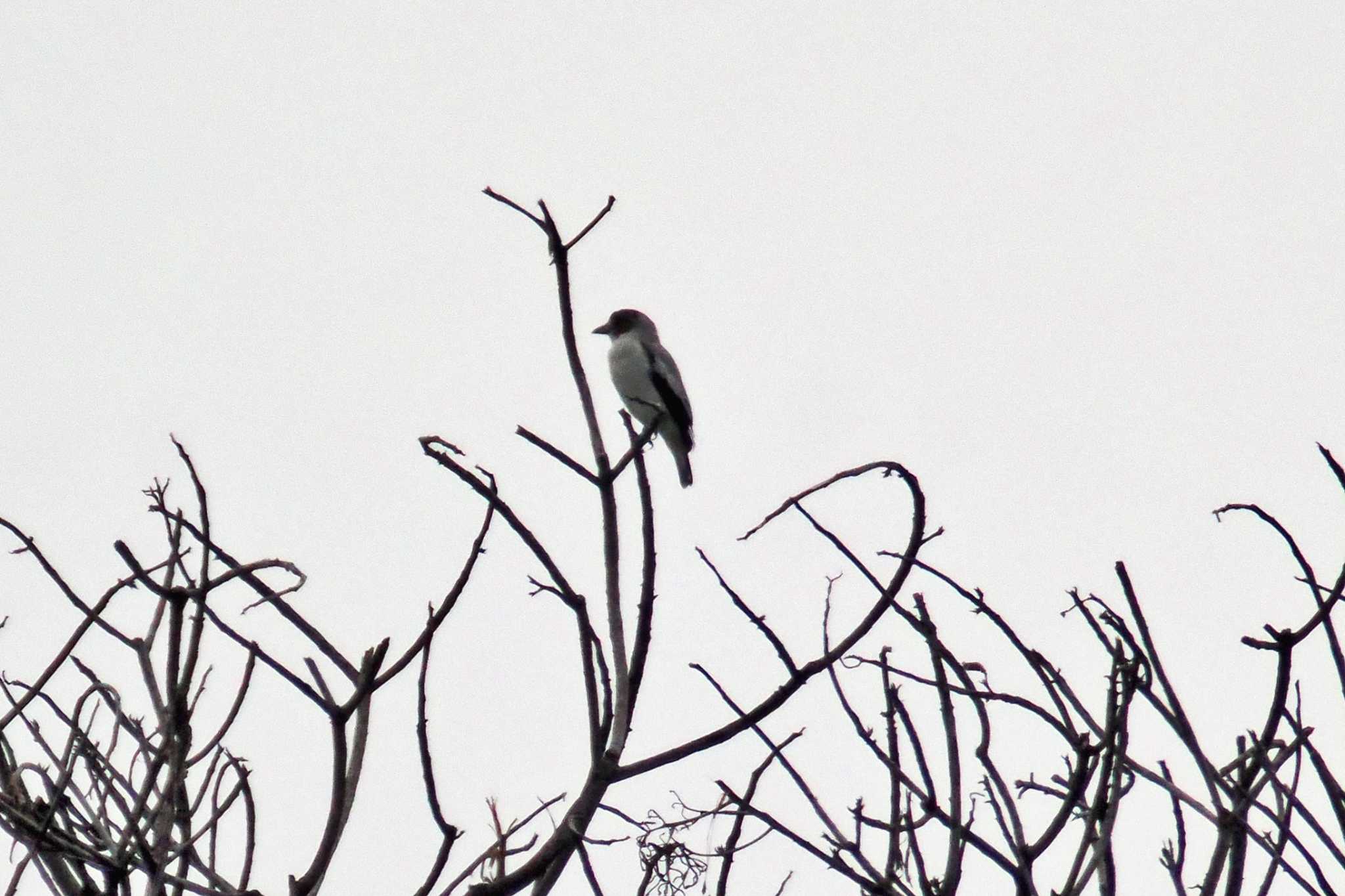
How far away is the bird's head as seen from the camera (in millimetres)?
10891

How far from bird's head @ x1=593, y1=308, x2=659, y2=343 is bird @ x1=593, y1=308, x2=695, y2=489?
5.7 inches

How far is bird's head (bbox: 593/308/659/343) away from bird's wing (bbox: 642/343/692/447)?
0.36 m

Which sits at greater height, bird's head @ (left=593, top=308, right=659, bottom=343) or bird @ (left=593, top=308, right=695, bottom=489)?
bird's head @ (left=593, top=308, right=659, bottom=343)

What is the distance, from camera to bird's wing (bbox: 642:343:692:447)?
9.98m

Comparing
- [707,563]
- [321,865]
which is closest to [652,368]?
[707,563]

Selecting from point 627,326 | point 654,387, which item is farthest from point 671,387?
point 627,326

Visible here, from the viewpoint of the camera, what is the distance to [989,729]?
2543mm

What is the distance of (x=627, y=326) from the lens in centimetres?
1095

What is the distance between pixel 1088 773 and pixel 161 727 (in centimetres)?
146

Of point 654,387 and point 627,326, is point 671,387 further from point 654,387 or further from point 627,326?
point 627,326

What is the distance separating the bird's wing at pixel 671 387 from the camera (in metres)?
9.98

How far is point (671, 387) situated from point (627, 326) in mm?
1062

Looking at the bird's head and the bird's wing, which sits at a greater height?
the bird's head

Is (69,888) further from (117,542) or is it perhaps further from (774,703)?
(774,703)
